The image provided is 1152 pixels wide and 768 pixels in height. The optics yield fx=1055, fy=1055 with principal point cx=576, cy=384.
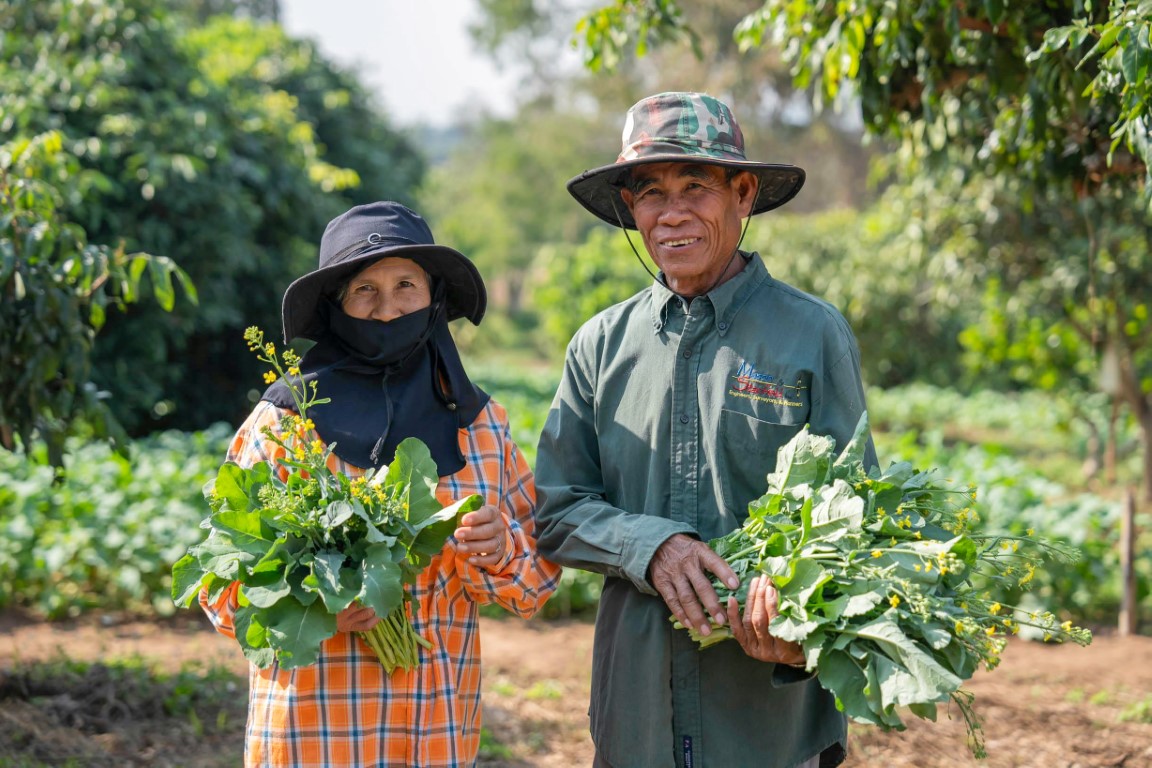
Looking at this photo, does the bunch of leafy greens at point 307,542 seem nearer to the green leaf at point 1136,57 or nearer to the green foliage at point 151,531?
the green leaf at point 1136,57

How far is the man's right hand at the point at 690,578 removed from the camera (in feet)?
7.27

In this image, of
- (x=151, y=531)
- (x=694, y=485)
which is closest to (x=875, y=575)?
(x=694, y=485)

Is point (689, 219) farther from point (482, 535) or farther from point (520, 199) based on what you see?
point (520, 199)

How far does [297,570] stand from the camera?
218cm

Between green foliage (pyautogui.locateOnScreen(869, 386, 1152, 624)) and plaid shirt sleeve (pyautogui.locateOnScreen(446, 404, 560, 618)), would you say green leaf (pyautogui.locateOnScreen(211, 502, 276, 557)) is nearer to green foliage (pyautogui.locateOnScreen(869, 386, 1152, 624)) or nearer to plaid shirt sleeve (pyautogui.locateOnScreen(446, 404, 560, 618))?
plaid shirt sleeve (pyautogui.locateOnScreen(446, 404, 560, 618))

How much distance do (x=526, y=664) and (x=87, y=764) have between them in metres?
2.23

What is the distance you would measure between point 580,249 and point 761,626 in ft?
54.4

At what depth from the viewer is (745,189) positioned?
2586mm

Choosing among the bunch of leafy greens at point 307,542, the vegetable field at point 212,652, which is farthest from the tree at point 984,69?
the bunch of leafy greens at point 307,542

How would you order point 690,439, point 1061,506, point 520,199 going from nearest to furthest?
Result: point 690,439 < point 1061,506 < point 520,199

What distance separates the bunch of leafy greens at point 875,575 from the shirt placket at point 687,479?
5.1 inches

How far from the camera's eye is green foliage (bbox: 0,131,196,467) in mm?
3562

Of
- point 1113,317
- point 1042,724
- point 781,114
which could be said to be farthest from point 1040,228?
point 781,114

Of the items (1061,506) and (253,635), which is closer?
(253,635)
